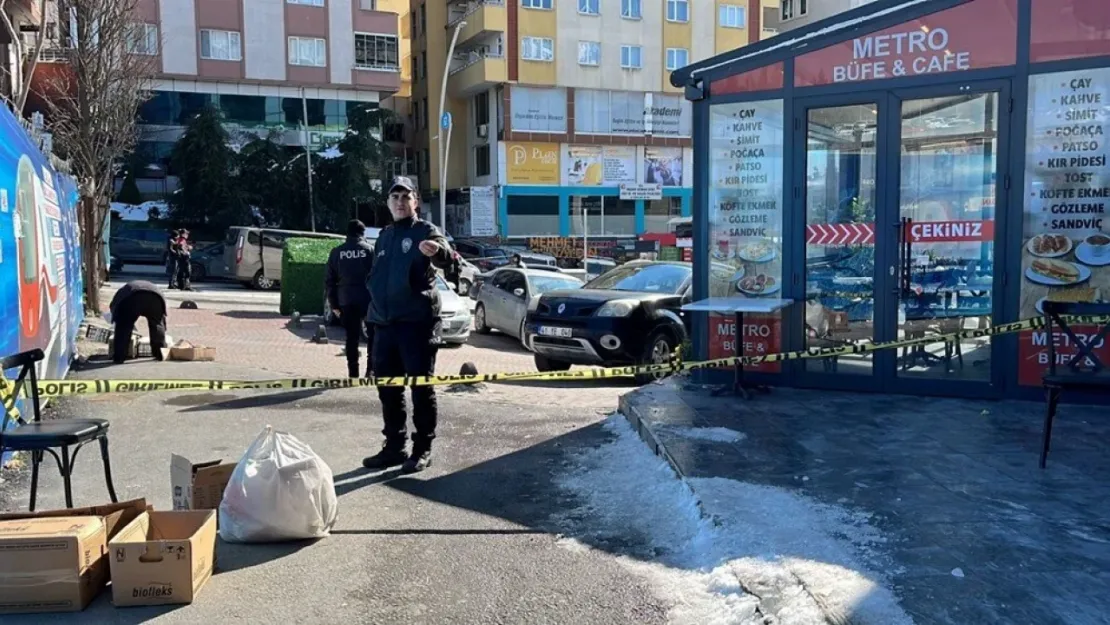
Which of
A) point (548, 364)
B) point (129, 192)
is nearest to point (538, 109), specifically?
point (129, 192)

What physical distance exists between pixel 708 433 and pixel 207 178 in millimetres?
37854

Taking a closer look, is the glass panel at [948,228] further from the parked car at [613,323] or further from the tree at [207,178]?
the tree at [207,178]

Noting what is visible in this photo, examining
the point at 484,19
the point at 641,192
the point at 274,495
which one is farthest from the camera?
the point at 641,192

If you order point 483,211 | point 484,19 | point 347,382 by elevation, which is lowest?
point 347,382

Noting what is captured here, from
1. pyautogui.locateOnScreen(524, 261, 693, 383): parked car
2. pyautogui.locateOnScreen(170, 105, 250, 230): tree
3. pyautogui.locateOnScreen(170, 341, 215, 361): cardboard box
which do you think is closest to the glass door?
pyautogui.locateOnScreen(524, 261, 693, 383): parked car

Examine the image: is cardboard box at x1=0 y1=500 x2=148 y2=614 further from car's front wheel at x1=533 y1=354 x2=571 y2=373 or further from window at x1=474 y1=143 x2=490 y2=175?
window at x1=474 y1=143 x2=490 y2=175

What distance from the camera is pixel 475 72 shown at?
4703cm

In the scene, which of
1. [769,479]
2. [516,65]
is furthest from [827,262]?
[516,65]

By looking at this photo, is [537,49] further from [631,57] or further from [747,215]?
[747,215]

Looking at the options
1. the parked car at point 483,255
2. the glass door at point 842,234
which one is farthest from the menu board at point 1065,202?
the parked car at point 483,255

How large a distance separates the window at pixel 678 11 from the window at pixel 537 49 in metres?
7.46

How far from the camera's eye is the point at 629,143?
49.1 meters

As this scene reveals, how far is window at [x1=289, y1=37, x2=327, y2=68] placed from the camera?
45.3 metres

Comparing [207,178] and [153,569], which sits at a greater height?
[207,178]
